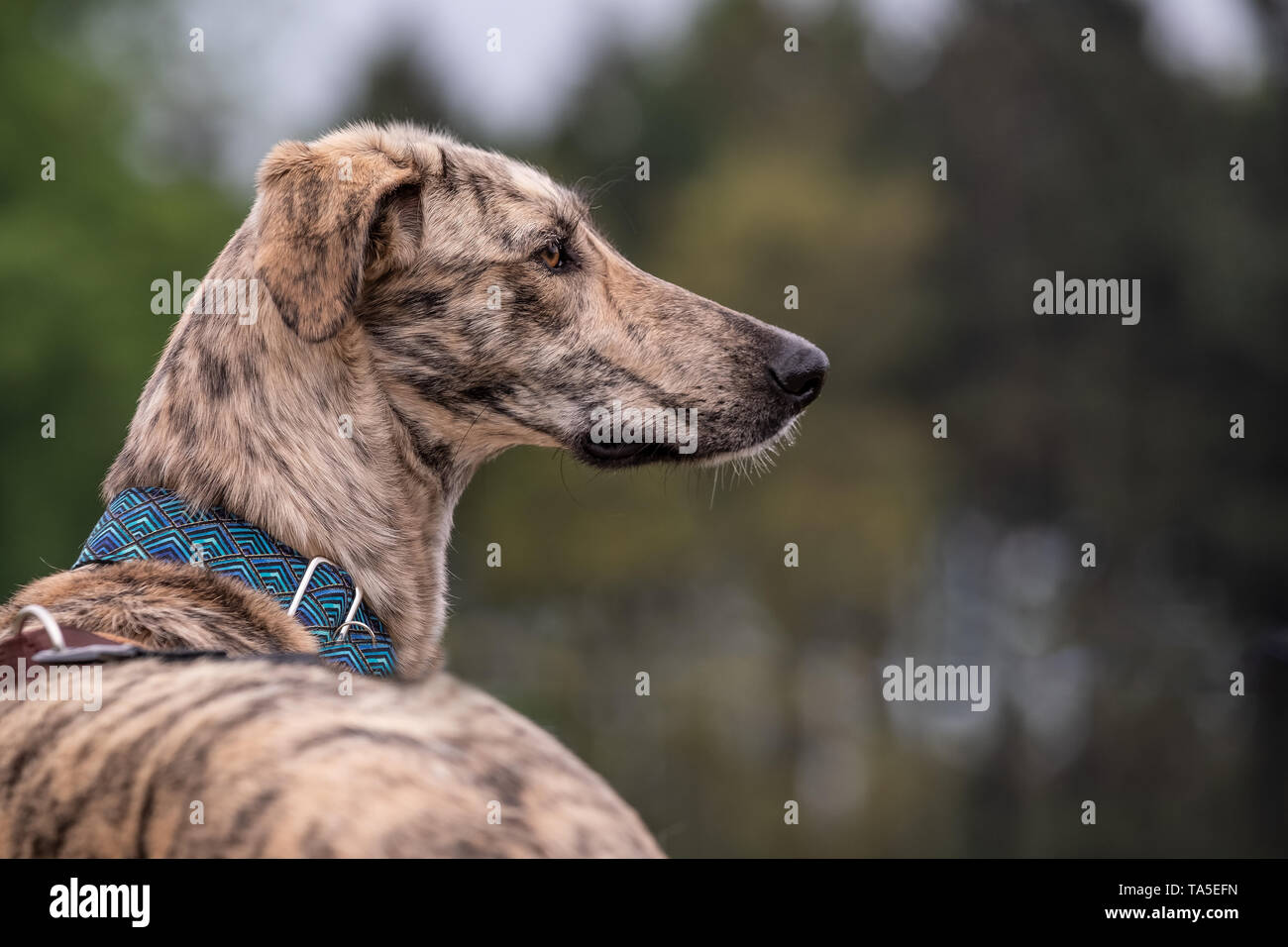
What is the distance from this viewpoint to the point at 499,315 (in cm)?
439

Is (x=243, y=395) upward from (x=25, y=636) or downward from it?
upward

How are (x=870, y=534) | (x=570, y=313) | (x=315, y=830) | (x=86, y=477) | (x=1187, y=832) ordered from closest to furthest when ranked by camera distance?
(x=315, y=830) < (x=570, y=313) < (x=86, y=477) < (x=1187, y=832) < (x=870, y=534)

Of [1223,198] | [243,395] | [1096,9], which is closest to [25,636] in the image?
[243,395]

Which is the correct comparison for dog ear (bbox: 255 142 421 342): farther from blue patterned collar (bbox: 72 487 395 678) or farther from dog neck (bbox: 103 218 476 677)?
blue patterned collar (bbox: 72 487 395 678)

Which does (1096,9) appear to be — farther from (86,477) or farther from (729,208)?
(86,477)

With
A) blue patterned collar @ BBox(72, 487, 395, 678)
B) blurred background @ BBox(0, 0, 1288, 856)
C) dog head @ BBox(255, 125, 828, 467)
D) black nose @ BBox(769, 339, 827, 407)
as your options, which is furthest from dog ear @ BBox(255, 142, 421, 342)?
blurred background @ BBox(0, 0, 1288, 856)

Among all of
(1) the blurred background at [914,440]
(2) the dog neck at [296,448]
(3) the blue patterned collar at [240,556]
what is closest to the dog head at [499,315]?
(2) the dog neck at [296,448]

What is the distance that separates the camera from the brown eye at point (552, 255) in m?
4.53

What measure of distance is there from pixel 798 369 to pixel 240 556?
1966 mm

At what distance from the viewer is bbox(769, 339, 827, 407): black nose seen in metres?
4.76

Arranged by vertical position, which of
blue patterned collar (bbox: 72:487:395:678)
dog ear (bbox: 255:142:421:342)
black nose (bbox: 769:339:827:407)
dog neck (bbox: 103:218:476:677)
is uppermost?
dog ear (bbox: 255:142:421:342)

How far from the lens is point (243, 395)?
3.79m

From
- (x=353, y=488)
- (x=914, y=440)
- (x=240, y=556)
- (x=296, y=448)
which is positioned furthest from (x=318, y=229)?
(x=914, y=440)

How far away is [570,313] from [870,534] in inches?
1059
